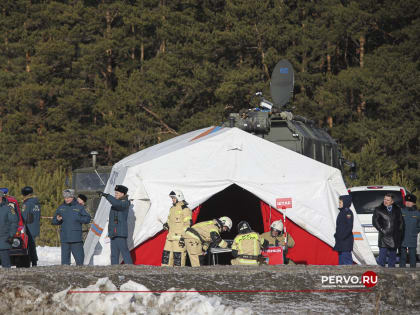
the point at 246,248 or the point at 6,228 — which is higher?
the point at 6,228

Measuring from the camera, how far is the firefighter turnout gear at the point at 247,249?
1180 cm

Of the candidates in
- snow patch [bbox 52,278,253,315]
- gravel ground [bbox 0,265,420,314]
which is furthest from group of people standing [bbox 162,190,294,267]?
snow patch [bbox 52,278,253,315]

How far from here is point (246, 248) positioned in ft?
39.0

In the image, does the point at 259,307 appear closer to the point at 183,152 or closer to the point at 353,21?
the point at 183,152

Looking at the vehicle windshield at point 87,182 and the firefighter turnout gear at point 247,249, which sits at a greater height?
the vehicle windshield at point 87,182

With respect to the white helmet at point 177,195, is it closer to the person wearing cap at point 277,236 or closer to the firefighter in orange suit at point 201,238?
the firefighter in orange suit at point 201,238

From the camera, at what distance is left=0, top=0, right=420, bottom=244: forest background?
116ft

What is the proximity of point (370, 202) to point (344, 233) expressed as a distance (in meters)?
4.07

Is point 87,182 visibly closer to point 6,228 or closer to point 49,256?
point 49,256

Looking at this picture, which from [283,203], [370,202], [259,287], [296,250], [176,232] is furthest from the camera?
[370,202]

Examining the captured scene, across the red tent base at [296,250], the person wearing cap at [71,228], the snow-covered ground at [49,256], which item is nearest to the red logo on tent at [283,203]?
the red tent base at [296,250]

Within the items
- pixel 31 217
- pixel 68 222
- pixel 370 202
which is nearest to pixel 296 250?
pixel 370 202

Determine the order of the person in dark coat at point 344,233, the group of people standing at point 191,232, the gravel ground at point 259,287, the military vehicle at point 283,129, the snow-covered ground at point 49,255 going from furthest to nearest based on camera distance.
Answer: the snow-covered ground at point 49,255
the military vehicle at point 283,129
the person in dark coat at point 344,233
the group of people standing at point 191,232
the gravel ground at point 259,287

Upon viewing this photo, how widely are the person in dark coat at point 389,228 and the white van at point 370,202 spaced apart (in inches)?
89.2
